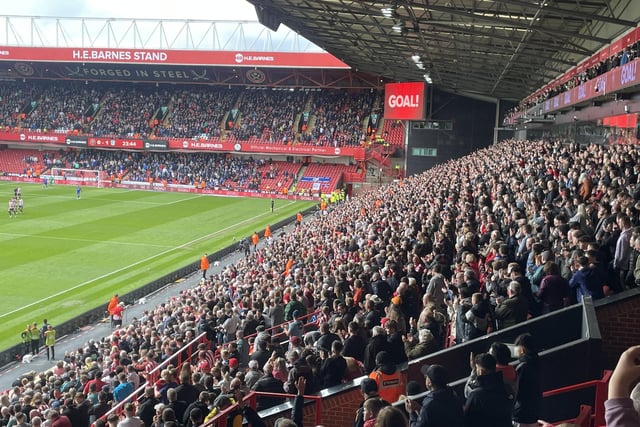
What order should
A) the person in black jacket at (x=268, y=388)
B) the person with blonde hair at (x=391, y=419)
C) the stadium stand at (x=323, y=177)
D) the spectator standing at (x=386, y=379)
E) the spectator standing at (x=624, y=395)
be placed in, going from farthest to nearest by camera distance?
the stadium stand at (x=323, y=177), the person in black jacket at (x=268, y=388), the spectator standing at (x=386, y=379), the person with blonde hair at (x=391, y=419), the spectator standing at (x=624, y=395)

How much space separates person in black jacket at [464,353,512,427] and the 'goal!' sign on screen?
41.4m

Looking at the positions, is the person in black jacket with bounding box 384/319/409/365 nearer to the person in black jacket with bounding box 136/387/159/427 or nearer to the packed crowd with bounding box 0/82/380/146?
the person in black jacket with bounding box 136/387/159/427

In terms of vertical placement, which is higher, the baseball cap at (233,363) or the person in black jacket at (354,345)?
the person in black jacket at (354,345)

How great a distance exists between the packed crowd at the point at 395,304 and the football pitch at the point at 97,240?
7463mm

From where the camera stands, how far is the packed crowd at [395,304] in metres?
6.97

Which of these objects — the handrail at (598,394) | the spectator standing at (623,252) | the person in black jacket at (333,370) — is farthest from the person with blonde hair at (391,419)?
the spectator standing at (623,252)

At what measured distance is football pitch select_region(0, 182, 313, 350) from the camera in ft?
75.5

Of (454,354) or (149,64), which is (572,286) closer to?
(454,354)

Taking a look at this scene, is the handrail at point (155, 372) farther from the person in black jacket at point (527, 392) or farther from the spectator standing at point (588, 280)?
the spectator standing at point (588, 280)

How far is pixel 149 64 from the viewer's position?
56250mm

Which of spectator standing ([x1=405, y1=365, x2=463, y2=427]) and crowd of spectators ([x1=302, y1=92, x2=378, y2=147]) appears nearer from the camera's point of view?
spectator standing ([x1=405, y1=365, x2=463, y2=427])

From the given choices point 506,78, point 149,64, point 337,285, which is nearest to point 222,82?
point 149,64

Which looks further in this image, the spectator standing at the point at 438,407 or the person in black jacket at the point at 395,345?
the person in black jacket at the point at 395,345

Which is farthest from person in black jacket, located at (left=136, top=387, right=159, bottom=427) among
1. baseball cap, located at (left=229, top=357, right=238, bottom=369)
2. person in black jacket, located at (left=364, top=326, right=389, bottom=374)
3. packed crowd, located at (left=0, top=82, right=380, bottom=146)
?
packed crowd, located at (left=0, top=82, right=380, bottom=146)
